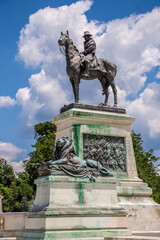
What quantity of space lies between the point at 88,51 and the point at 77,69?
1.55 meters

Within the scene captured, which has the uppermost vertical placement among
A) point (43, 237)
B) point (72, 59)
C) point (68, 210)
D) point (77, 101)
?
point (72, 59)

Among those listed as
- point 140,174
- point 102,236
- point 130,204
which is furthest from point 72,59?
point 140,174

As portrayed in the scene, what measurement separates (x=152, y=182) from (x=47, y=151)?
12169 millimetres

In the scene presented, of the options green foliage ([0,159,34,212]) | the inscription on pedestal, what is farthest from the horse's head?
green foliage ([0,159,34,212])

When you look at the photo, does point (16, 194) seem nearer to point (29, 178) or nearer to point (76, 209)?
point (29, 178)

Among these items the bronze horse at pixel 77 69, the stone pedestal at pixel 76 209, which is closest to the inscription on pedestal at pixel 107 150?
the bronze horse at pixel 77 69

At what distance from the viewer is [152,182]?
138ft

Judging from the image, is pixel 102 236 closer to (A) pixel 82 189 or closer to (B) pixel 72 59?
(A) pixel 82 189

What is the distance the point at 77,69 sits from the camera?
22.1 meters

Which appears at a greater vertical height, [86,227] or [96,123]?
[96,123]

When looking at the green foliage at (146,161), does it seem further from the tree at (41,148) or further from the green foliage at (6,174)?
the green foliage at (6,174)

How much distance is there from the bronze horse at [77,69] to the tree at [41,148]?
19224 mm

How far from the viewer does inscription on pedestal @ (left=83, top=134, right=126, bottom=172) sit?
2014 centimetres

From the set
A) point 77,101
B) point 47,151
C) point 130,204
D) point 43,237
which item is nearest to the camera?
point 43,237
